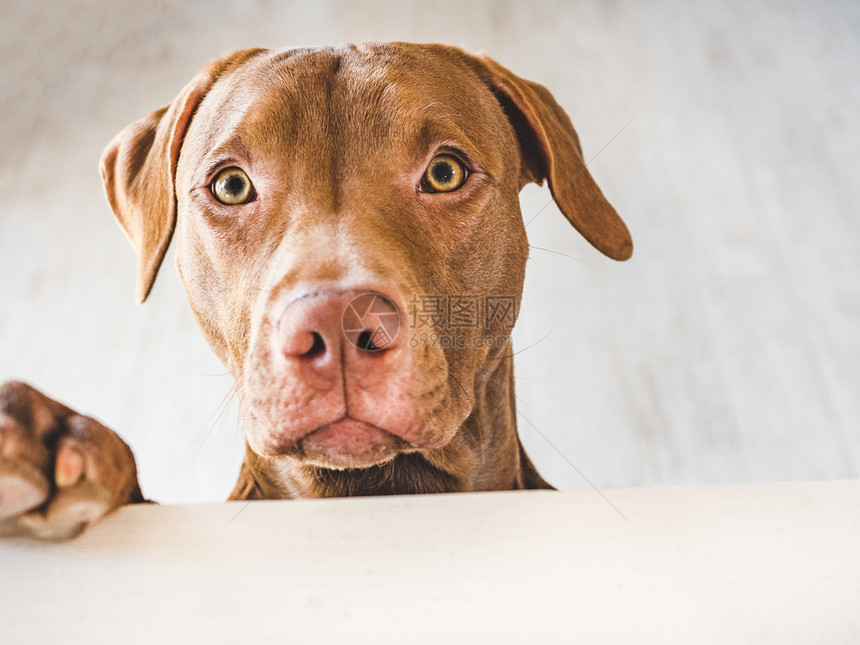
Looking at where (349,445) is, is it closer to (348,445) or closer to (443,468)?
(348,445)

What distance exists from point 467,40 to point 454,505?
4.20 metres

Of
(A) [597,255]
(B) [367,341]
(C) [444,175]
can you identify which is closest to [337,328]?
(B) [367,341]

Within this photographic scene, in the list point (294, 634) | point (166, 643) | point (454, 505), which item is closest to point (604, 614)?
point (454, 505)

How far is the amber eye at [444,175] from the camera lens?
5.31 feet

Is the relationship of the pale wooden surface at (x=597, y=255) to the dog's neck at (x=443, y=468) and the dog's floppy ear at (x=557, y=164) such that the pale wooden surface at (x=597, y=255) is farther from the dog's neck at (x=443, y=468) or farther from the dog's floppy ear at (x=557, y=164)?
the dog's floppy ear at (x=557, y=164)

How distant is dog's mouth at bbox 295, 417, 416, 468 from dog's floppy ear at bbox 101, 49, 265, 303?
0.89 metres

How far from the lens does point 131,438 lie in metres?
3.54

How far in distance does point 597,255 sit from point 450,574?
334 cm

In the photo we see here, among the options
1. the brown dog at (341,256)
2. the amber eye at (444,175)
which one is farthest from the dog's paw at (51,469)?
the amber eye at (444,175)

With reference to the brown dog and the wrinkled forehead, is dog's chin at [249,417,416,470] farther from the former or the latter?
the wrinkled forehead

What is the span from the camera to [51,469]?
1.04 meters

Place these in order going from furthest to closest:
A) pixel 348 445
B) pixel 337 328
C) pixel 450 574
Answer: pixel 348 445 → pixel 337 328 → pixel 450 574

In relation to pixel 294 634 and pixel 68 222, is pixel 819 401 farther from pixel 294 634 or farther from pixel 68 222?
pixel 68 222

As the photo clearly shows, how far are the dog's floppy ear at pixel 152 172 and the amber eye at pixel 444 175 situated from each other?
71cm
